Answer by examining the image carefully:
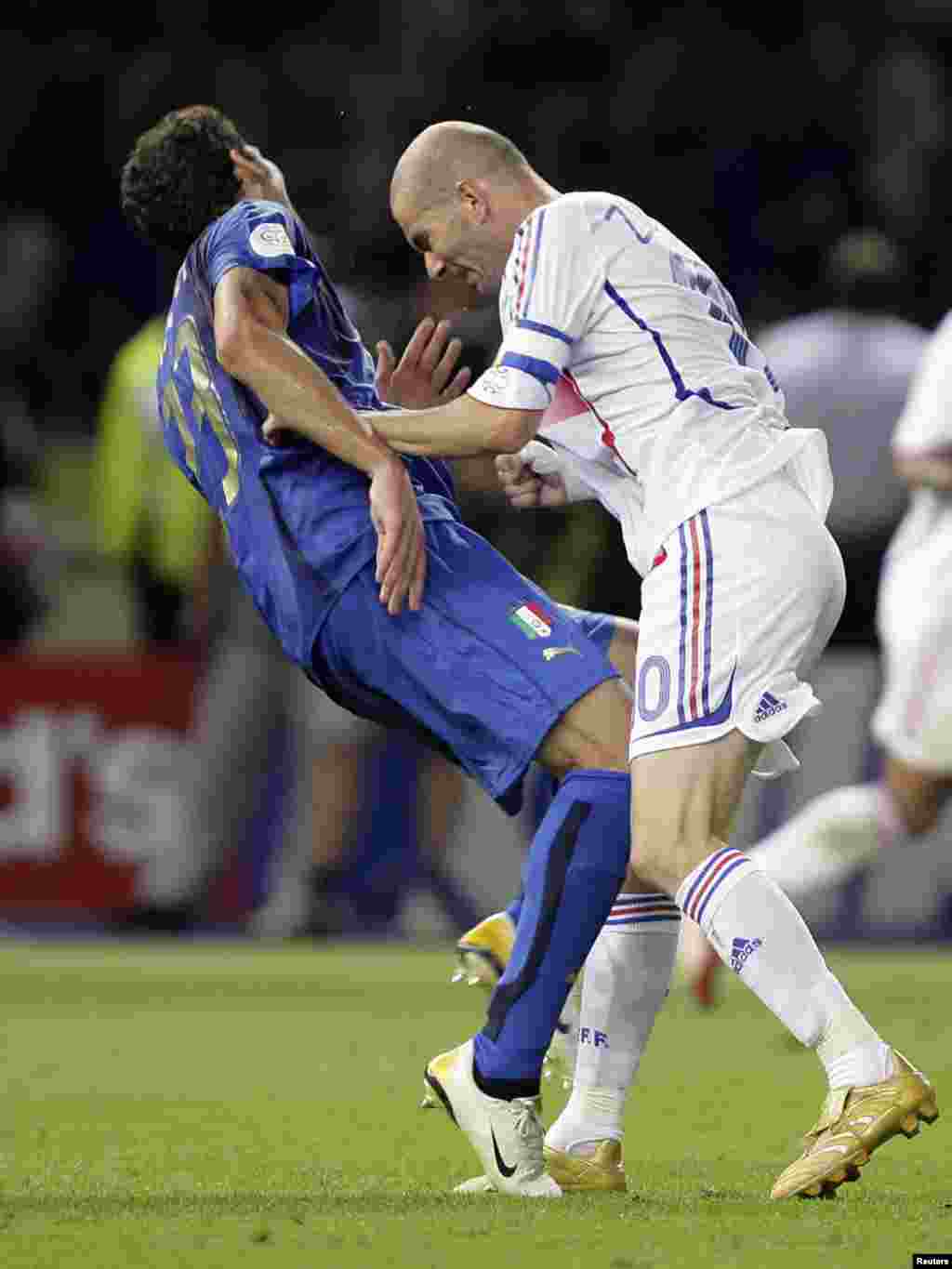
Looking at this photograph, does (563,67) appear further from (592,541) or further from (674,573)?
(674,573)

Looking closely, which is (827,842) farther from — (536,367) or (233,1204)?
(233,1204)

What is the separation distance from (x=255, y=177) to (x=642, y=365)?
1097 mm

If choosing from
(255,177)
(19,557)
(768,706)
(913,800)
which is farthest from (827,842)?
(19,557)

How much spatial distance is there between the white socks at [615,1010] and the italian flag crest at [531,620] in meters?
0.57

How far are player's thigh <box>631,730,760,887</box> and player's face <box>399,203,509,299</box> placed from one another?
3.64ft

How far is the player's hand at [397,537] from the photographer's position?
194 inches

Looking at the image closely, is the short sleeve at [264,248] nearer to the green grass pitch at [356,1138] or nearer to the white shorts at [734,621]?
the white shorts at [734,621]

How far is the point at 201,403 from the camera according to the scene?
5.30 meters

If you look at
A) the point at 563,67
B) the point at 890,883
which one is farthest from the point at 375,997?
the point at 563,67

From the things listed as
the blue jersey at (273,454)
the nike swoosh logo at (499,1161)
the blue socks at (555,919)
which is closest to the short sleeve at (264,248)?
the blue jersey at (273,454)

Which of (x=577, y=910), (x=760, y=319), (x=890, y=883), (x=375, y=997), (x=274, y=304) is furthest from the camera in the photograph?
(x=760, y=319)

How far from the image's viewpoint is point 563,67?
14641mm

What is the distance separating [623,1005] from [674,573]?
86cm

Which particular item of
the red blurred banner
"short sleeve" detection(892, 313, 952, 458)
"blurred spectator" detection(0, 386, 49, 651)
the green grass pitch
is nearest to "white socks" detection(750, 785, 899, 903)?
the green grass pitch
